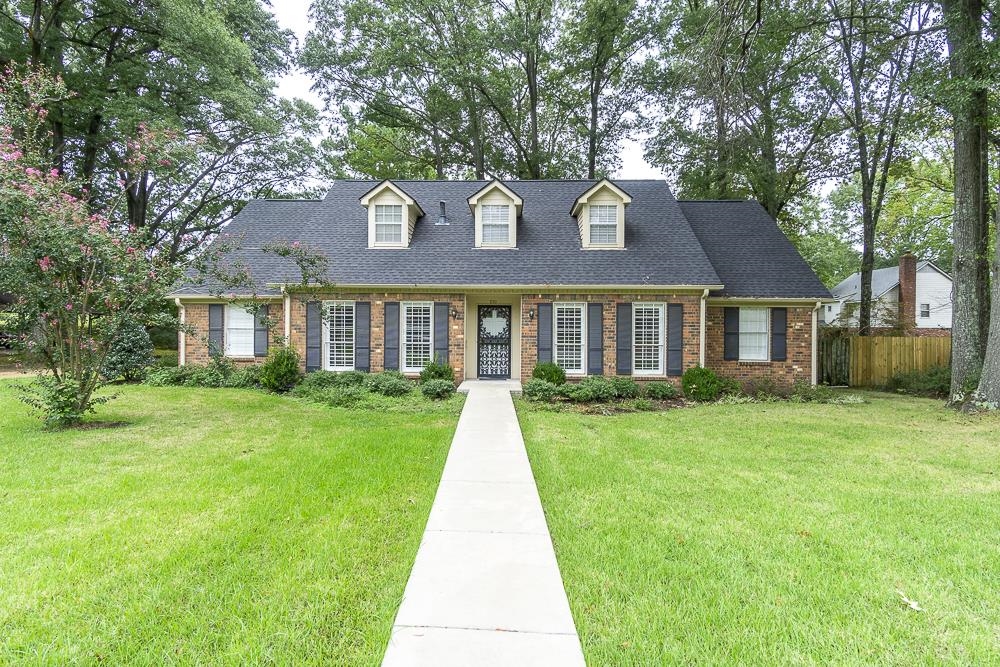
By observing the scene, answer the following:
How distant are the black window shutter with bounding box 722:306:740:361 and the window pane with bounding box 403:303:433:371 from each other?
8.40 m

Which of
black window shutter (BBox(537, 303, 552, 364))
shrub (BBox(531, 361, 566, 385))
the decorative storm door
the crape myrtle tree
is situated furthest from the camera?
the decorative storm door

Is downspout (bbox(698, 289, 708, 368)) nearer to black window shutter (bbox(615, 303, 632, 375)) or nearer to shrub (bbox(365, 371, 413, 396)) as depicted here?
black window shutter (bbox(615, 303, 632, 375))

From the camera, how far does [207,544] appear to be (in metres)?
3.23

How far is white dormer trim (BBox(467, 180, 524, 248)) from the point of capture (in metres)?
12.7

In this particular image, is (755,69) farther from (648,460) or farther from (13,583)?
(13,583)

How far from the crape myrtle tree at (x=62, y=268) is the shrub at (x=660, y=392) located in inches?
409

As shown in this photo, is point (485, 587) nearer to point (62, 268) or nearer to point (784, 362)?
point (62, 268)

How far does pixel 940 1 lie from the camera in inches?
381

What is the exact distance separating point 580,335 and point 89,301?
10.2 metres

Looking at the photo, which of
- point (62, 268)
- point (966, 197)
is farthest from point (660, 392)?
point (62, 268)

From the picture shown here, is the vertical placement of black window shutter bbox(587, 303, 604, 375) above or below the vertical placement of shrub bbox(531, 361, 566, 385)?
above

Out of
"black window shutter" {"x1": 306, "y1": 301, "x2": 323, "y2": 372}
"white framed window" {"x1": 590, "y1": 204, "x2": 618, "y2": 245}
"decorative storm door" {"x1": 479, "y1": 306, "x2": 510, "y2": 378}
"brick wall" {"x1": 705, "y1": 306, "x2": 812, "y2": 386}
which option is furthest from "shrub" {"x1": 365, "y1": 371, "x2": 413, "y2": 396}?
"brick wall" {"x1": 705, "y1": 306, "x2": 812, "y2": 386}

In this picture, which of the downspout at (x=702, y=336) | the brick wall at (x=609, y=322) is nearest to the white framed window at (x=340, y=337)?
the brick wall at (x=609, y=322)

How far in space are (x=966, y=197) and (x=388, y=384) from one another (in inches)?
553
